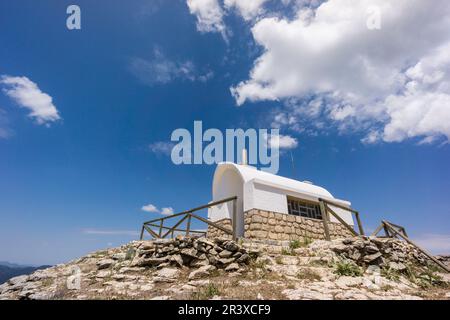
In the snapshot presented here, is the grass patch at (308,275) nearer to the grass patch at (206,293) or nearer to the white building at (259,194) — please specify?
the grass patch at (206,293)

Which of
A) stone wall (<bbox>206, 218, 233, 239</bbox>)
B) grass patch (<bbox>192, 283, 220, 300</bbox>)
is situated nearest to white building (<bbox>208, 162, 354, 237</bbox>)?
stone wall (<bbox>206, 218, 233, 239</bbox>)

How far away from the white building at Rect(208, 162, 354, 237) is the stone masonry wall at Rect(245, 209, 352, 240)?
28 centimetres

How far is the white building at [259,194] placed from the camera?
9539mm

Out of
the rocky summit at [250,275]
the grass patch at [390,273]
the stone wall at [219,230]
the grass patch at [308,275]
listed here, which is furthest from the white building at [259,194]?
the grass patch at [390,273]

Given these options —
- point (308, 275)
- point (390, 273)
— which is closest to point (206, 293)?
point (308, 275)

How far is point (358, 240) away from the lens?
675cm

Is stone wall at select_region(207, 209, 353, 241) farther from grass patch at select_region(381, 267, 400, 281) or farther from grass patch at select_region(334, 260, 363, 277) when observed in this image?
grass patch at select_region(381, 267, 400, 281)

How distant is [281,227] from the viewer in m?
9.53

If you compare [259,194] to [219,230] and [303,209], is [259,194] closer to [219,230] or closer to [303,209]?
[303,209]

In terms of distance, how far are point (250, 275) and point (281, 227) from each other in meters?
4.43

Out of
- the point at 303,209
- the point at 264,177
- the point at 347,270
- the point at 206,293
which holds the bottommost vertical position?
the point at 206,293

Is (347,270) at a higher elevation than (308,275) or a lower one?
higher
